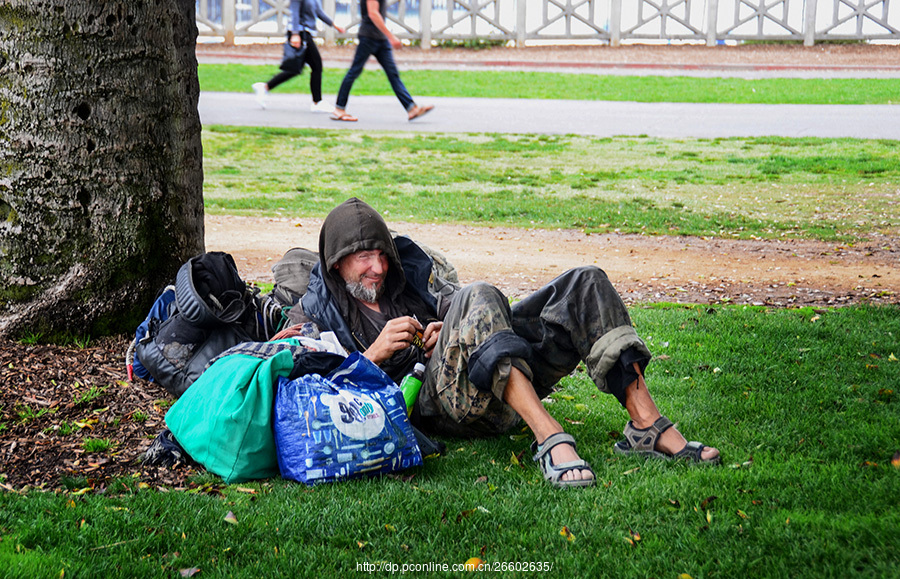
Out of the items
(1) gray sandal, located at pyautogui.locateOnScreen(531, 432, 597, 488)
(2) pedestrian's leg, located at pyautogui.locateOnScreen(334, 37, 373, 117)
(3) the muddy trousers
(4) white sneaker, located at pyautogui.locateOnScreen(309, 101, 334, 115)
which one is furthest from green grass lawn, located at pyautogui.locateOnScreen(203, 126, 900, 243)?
(1) gray sandal, located at pyautogui.locateOnScreen(531, 432, 597, 488)

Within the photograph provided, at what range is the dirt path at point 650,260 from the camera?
6992 millimetres

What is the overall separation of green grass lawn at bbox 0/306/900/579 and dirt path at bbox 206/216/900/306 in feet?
10.0

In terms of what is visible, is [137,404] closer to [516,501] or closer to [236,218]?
[516,501]

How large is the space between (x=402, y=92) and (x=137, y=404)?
35.6 feet

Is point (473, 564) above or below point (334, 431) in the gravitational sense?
below

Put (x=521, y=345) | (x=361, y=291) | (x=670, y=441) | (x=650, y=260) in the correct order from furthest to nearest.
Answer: (x=650, y=260)
(x=361, y=291)
(x=670, y=441)
(x=521, y=345)

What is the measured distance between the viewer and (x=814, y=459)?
11.4ft

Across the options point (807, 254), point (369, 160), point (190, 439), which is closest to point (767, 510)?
point (190, 439)

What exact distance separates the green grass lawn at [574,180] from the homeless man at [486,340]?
236 inches

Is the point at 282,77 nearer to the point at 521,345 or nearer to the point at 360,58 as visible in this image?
the point at 360,58

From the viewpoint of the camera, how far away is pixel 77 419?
3820 mm

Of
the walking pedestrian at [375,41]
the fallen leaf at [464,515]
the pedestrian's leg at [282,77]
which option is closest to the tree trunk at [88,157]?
the fallen leaf at [464,515]

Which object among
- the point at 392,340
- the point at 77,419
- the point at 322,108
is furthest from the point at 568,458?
the point at 322,108

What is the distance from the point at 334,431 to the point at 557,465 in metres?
0.88
